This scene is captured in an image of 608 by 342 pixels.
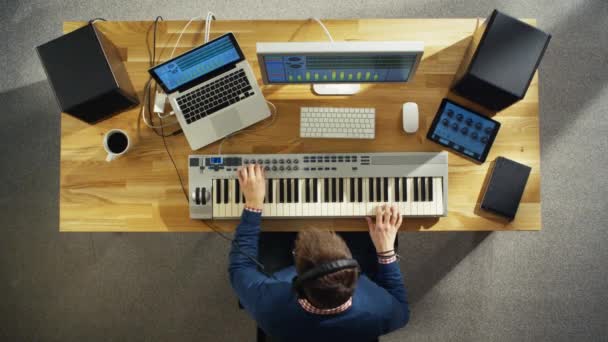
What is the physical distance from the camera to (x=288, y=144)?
1570 millimetres

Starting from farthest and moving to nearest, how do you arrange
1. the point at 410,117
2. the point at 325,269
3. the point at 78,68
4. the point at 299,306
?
the point at 410,117 → the point at 78,68 → the point at 299,306 → the point at 325,269

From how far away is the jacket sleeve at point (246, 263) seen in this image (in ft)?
4.66

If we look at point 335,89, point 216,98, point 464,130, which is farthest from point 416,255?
point 216,98

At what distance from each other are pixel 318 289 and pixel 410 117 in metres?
0.78

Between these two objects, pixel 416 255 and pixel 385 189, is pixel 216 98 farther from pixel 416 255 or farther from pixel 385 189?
pixel 416 255

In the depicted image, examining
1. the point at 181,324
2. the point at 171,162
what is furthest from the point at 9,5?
the point at 181,324

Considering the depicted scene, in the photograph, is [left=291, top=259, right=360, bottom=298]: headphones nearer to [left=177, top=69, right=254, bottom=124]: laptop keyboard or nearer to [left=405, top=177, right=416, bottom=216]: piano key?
[left=405, top=177, right=416, bottom=216]: piano key

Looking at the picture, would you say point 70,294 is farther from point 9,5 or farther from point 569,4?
point 569,4

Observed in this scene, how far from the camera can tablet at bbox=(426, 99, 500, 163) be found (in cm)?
153

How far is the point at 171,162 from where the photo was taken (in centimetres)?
157

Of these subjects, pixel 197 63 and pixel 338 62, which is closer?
pixel 338 62

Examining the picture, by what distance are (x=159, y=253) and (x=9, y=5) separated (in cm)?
189

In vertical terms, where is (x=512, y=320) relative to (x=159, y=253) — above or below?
below

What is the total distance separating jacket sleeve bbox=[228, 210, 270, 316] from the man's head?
28cm
